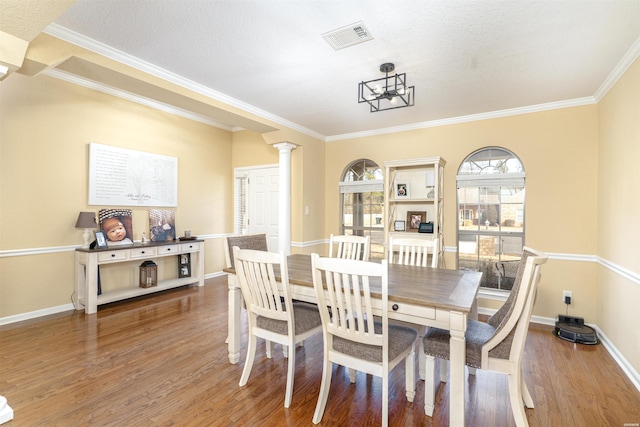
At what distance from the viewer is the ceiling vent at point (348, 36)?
2195 mm

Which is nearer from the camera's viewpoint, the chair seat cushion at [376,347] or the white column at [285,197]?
the chair seat cushion at [376,347]

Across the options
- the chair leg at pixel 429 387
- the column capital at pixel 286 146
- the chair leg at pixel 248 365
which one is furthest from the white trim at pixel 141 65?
the chair leg at pixel 429 387

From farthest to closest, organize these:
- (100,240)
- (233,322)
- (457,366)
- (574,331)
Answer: (100,240), (574,331), (233,322), (457,366)

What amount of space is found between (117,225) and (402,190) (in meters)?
3.99

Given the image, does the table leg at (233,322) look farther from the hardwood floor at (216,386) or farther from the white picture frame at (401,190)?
the white picture frame at (401,190)

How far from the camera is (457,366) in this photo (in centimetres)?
169

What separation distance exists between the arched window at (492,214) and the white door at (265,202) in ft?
9.68

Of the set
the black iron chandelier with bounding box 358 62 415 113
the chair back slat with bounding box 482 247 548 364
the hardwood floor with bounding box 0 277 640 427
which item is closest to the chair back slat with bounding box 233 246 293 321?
the hardwood floor with bounding box 0 277 640 427

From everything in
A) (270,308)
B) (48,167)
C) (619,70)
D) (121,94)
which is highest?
(121,94)

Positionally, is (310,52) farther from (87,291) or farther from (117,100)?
(87,291)

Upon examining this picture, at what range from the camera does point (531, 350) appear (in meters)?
2.85

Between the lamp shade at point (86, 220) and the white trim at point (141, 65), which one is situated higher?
the white trim at point (141, 65)

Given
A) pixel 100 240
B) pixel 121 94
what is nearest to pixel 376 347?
pixel 100 240

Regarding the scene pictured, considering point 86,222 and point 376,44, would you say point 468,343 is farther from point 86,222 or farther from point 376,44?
point 86,222
